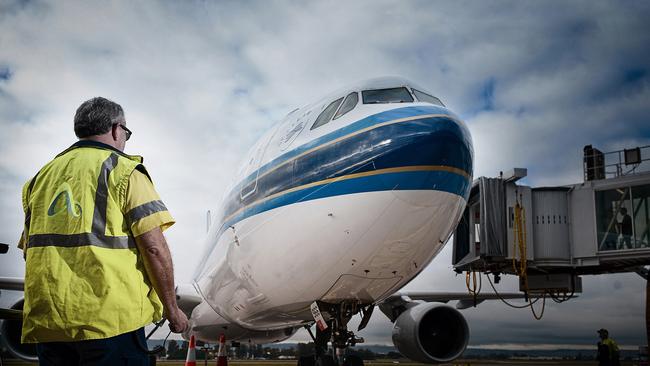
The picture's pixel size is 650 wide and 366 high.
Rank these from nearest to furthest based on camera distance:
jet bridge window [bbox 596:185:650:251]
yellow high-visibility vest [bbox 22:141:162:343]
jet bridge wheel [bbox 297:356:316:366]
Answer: yellow high-visibility vest [bbox 22:141:162:343], jet bridge wheel [bbox 297:356:316:366], jet bridge window [bbox 596:185:650:251]

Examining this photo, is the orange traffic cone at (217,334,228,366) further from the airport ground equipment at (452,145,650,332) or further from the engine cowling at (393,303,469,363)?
the airport ground equipment at (452,145,650,332)

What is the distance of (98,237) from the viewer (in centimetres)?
228

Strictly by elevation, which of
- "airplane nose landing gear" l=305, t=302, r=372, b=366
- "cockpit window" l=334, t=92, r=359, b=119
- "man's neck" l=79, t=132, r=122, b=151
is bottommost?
"airplane nose landing gear" l=305, t=302, r=372, b=366

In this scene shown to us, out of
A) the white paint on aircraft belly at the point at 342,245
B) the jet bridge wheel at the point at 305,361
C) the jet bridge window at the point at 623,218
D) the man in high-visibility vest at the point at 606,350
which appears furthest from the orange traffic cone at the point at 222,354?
the man in high-visibility vest at the point at 606,350

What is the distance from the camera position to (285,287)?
560 cm

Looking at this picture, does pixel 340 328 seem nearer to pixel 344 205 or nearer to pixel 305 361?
pixel 344 205

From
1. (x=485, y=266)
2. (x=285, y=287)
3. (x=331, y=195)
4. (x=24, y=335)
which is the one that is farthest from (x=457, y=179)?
Answer: (x=485, y=266)

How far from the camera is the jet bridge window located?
9406 millimetres

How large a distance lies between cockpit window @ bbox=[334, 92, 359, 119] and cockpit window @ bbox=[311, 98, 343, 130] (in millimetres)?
80

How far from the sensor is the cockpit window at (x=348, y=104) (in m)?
5.39

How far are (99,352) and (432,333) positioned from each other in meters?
7.64

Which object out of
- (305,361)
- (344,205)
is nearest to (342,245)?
(344,205)

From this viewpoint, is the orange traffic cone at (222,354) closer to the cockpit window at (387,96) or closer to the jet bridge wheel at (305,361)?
Result: the jet bridge wheel at (305,361)

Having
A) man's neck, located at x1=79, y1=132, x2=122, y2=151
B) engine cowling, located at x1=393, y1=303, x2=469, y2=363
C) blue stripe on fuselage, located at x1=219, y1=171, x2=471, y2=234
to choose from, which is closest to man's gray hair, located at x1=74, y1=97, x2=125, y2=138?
man's neck, located at x1=79, y1=132, x2=122, y2=151
